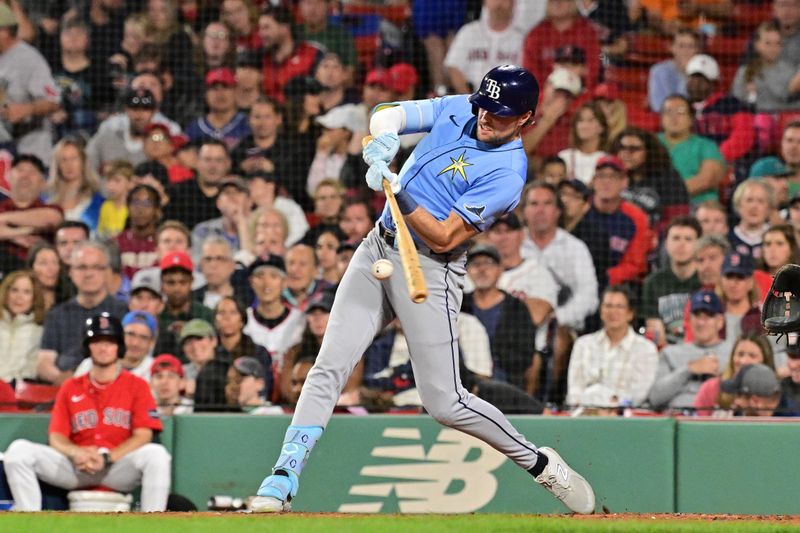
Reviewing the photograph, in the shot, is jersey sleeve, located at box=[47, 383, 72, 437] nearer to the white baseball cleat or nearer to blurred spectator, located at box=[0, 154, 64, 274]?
blurred spectator, located at box=[0, 154, 64, 274]

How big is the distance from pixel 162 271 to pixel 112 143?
1726 mm

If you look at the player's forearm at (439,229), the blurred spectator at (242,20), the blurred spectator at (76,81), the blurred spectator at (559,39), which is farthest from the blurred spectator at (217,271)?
the player's forearm at (439,229)

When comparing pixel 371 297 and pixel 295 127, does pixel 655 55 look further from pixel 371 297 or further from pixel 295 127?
pixel 371 297

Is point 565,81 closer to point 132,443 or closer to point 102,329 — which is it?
point 102,329

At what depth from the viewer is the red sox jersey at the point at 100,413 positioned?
6848mm

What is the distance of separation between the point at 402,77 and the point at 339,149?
2.80 ft

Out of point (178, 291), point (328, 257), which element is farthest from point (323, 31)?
point (178, 291)

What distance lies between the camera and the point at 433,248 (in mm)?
4992

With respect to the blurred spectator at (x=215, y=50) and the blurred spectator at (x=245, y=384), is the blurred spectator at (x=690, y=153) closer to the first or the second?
the blurred spectator at (x=245, y=384)

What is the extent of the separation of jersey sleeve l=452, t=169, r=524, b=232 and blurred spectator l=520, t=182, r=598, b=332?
3.34 meters

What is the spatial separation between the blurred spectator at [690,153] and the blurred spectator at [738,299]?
112 centimetres

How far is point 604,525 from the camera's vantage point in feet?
15.1

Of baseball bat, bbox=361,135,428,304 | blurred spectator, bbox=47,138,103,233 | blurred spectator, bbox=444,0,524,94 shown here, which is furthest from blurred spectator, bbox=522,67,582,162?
baseball bat, bbox=361,135,428,304

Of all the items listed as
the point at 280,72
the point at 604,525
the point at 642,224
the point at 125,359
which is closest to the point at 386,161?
the point at 604,525
